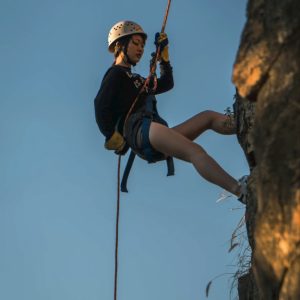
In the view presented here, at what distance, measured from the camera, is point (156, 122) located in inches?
265

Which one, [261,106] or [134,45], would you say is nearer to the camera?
[261,106]

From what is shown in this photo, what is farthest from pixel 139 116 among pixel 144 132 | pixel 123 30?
pixel 123 30

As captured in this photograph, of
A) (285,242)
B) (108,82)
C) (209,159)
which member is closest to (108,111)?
(108,82)

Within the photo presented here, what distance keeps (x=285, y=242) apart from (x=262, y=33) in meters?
1.25

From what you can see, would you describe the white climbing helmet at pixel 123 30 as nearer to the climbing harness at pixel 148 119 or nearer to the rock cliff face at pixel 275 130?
the climbing harness at pixel 148 119

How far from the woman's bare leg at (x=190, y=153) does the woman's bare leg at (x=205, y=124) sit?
1.47 feet

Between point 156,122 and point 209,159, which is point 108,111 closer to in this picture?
point 156,122

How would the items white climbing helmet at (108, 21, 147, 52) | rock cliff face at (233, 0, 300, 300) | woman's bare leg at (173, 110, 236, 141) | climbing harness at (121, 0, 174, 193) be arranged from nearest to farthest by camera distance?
rock cliff face at (233, 0, 300, 300)
climbing harness at (121, 0, 174, 193)
woman's bare leg at (173, 110, 236, 141)
white climbing helmet at (108, 21, 147, 52)

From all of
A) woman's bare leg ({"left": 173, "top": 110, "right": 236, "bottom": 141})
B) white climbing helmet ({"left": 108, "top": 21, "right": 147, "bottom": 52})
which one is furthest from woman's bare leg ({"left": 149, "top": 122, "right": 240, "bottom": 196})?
white climbing helmet ({"left": 108, "top": 21, "right": 147, "bottom": 52})

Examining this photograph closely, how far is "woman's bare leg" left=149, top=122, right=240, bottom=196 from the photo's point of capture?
5.80 metres

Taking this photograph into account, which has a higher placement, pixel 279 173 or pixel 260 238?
pixel 279 173

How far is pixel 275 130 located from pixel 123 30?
3797mm

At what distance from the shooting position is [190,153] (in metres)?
6.11

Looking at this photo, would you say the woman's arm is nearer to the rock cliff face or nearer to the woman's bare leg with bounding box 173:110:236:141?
the woman's bare leg with bounding box 173:110:236:141
